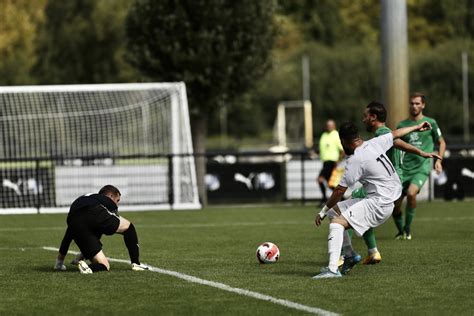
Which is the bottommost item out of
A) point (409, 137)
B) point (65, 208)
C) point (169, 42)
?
point (65, 208)

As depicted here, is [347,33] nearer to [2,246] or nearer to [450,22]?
[450,22]

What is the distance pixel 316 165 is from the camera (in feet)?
98.3

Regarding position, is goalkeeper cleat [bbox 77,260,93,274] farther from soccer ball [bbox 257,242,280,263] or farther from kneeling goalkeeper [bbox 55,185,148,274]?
soccer ball [bbox 257,242,280,263]

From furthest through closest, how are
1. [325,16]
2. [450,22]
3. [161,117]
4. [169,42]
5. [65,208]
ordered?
[325,16], [450,22], [169,42], [161,117], [65,208]

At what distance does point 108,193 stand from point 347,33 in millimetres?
70886

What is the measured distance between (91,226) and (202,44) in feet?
62.7

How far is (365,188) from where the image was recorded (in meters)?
12.2

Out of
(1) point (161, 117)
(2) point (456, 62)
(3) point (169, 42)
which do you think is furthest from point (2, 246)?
(2) point (456, 62)

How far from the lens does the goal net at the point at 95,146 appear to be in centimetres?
2734

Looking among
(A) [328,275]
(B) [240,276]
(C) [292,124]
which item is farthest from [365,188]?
(C) [292,124]

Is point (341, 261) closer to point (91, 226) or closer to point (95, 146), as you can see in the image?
point (91, 226)

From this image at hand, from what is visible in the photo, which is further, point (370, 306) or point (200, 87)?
point (200, 87)

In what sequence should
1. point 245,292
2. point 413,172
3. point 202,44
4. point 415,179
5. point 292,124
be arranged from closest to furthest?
point 245,292 → point 415,179 → point 413,172 → point 202,44 → point 292,124

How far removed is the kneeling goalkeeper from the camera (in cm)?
1270
